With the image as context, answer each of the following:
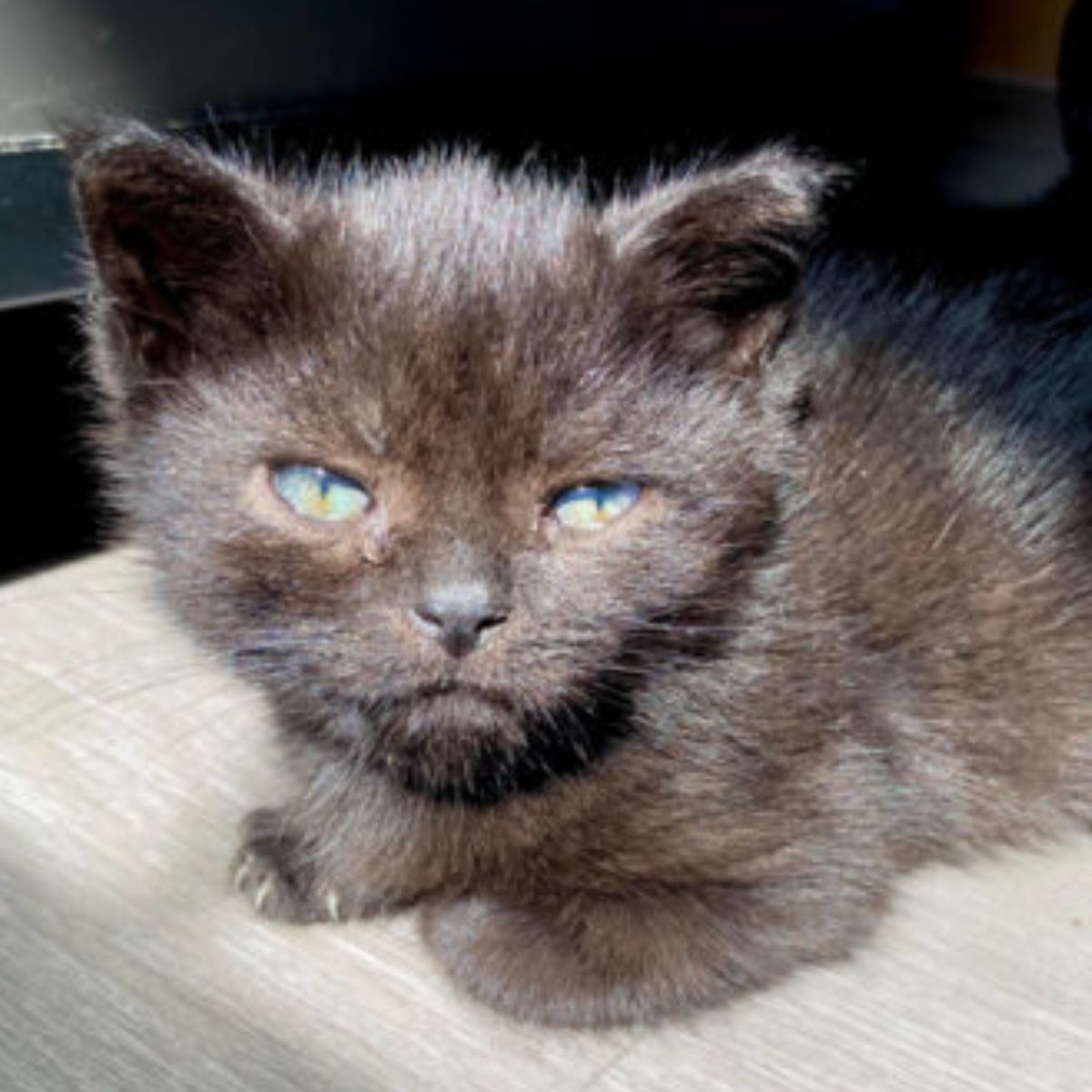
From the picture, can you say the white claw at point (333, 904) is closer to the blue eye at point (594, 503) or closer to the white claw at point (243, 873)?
the white claw at point (243, 873)

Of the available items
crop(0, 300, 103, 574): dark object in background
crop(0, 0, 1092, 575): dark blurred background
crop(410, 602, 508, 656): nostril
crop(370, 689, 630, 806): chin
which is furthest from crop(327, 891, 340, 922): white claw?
crop(0, 300, 103, 574): dark object in background

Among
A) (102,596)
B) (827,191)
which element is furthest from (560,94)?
(827,191)

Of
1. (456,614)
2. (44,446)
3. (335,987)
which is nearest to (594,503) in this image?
(456,614)

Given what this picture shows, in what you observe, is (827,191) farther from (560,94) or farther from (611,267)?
(560,94)

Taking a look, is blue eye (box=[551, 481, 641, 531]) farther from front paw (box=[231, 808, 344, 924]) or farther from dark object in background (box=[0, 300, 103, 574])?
dark object in background (box=[0, 300, 103, 574])

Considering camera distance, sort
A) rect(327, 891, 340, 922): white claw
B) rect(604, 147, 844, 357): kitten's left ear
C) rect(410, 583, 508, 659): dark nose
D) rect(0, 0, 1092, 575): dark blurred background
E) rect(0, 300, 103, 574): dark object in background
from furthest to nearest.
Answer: rect(0, 300, 103, 574): dark object in background < rect(0, 0, 1092, 575): dark blurred background < rect(327, 891, 340, 922): white claw < rect(604, 147, 844, 357): kitten's left ear < rect(410, 583, 508, 659): dark nose

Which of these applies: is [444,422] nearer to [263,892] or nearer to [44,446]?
[263,892]

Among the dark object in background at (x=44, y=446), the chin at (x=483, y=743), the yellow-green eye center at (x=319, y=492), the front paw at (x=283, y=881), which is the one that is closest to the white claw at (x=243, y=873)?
the front paw at (x=283, y=881)
